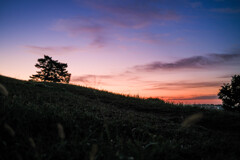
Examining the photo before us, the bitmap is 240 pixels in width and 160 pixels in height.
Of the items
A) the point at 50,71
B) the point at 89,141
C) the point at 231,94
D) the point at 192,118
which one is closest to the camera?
the point at 192,118

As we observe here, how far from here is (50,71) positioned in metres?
44.6

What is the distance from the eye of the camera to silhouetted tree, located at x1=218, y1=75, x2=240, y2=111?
2161cm

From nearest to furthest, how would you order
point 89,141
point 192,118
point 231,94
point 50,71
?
point 192,118, point 89,141, point 231,94, point 50,71

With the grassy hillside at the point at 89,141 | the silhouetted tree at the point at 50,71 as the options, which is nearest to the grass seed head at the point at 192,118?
the grassy hillside at the point at 89,141

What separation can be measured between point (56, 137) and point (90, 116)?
2098mm

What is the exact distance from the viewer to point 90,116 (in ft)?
17.6

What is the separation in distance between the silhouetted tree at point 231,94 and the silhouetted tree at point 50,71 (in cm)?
3835

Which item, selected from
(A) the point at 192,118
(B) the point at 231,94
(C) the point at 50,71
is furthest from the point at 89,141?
(C) the point at 50,71

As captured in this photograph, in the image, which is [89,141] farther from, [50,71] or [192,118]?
[50,71]

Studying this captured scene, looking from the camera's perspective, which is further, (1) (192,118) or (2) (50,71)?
(2) (50,71)

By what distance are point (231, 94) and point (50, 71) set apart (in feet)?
139

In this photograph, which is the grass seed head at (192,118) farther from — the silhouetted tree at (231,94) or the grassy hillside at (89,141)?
the silhouetted tree at (231,94)

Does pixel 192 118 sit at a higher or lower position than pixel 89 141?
higher

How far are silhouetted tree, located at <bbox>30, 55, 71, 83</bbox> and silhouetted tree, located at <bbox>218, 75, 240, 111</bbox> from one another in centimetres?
3835
